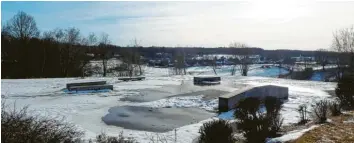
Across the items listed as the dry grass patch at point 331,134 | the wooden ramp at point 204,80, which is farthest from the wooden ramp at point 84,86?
the dry grass patch at point 331,134

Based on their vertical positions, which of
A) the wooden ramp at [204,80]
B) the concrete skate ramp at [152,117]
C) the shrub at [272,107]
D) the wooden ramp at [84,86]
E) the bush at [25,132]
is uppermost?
the bush at [25,132]

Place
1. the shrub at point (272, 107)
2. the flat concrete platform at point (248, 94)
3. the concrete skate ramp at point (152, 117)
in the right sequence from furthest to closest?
the flat concrete platform at point (248, 94) < the concrete skate ramp at point (152, 117) < the shrub at point (272, 107)

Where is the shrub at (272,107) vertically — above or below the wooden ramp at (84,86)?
above

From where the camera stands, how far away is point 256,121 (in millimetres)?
10516

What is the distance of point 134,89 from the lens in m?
26.5

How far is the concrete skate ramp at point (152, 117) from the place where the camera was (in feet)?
45.8

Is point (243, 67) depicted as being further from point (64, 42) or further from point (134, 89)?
point (134, 89)

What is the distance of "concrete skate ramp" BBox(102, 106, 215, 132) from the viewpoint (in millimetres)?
13945

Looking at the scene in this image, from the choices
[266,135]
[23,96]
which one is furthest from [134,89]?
[266,135]

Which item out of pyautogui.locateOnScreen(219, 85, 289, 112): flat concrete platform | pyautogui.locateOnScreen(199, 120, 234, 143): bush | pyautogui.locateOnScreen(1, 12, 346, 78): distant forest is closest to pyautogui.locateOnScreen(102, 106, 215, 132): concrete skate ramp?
pyautogui.locateOnScreen(219, 85, 289, 112): flat concrete platform

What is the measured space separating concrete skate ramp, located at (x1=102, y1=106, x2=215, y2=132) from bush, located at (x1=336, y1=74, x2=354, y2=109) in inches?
240

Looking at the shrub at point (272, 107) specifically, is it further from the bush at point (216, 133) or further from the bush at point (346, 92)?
the bush at point (346, 92)

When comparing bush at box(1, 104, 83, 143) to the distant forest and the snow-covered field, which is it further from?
the distant forest

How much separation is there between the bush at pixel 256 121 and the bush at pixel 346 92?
604 cm
